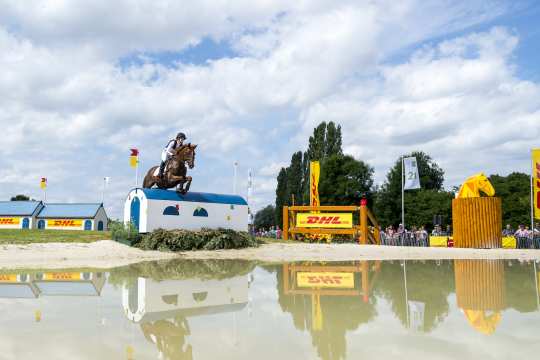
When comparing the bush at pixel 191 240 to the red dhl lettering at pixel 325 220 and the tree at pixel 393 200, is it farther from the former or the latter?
the tree at pixel 393 200

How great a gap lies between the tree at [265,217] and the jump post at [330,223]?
5137 centimetres

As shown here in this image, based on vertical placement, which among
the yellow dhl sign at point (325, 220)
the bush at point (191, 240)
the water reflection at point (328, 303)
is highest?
the yellow dhl sign at point (325, 220)

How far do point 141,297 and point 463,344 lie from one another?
622 cm

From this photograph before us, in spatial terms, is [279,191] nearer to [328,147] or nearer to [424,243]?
[328,147]

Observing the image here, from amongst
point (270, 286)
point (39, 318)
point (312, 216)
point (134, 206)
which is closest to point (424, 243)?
point (312, 216)

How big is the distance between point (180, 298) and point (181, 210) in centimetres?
1735

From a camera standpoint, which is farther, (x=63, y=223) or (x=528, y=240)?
(x=63, y=223)

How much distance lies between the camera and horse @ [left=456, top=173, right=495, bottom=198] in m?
28.4

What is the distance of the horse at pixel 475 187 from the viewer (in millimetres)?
28359

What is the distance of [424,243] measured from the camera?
31172 mm

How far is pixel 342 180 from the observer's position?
57188mm

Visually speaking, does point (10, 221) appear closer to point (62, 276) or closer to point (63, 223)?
point (63, 223)

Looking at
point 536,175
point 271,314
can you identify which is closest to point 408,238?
point 536,175

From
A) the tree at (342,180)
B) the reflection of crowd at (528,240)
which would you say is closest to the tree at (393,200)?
the tree at (342,180)
